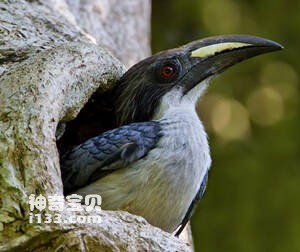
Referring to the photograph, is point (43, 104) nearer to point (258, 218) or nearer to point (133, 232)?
point (133, 232)

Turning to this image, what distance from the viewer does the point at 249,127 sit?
7.72 m

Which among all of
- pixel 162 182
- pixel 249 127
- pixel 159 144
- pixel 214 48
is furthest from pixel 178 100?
pixel 249 127

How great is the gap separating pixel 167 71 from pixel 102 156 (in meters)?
0.71

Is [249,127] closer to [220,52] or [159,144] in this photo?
[220,52]

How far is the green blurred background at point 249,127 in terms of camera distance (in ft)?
24.0

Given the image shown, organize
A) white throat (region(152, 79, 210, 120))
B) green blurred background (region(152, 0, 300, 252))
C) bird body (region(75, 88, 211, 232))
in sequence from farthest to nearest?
green blurred background (region(152, 0, 300, 252))
white throat (region(152, 79, 210, 120))
bird body (region(75, 88, 211, 232))

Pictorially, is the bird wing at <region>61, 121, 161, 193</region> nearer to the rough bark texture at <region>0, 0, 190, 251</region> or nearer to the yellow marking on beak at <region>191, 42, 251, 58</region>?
the rough bark texture at <region>0, 0, 190, 251</region>

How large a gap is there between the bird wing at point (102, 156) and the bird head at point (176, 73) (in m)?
0.42

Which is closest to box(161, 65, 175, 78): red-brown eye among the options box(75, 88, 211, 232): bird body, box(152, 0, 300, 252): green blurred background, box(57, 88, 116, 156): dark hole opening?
box(57, 88, 116, 156): dark hole opening

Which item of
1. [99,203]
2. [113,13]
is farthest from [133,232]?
[113,13]

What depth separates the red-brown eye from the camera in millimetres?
4703

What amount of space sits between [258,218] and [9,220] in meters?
3.97

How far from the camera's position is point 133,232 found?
3.67 metres

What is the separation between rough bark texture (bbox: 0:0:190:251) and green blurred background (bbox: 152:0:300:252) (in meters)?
2.47
